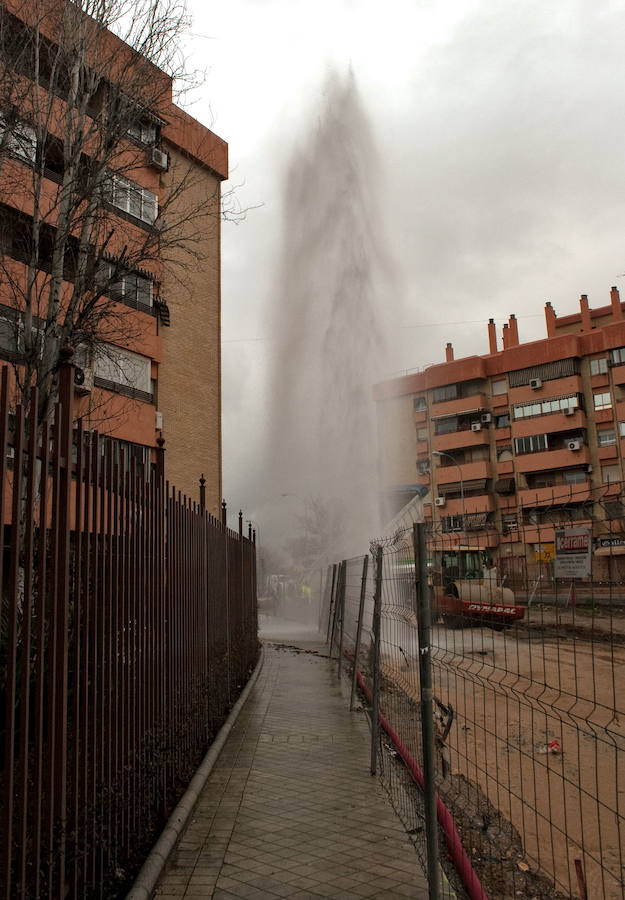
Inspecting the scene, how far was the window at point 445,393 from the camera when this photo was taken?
5853 centimetres

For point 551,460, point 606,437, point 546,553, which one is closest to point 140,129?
point 546,553

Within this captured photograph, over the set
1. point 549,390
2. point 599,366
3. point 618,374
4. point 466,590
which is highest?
point 599,366

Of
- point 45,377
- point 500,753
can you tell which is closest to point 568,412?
point 500,753

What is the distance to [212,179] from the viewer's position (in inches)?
1076

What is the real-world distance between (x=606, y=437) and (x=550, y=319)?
46.0ft

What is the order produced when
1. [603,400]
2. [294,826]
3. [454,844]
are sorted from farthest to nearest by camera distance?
[603,400]
[294,826]
[454,844]

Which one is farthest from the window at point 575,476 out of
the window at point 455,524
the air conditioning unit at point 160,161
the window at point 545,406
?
the window at point 455,524

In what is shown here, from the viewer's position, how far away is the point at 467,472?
56.6 m

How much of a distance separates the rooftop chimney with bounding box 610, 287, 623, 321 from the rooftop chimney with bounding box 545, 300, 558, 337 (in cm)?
457

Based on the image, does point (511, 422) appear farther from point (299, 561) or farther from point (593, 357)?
point (299, 561)

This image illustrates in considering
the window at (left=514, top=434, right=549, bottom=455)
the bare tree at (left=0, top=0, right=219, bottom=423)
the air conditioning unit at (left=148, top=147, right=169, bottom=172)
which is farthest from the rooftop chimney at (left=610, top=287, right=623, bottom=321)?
the bare tree at (left=0, top=0, right=219, bottom=423)

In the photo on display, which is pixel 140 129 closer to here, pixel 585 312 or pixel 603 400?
pixel 603 400

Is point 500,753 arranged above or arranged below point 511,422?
below

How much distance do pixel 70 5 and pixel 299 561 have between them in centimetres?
5846
